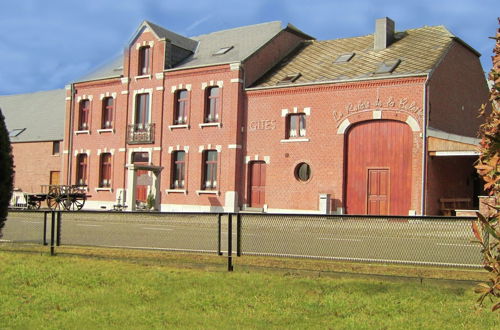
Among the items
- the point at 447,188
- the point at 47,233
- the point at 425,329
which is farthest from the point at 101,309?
the point at 447,188

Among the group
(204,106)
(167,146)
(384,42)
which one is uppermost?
(384,42)

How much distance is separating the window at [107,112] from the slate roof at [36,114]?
5291mm

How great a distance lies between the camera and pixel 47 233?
36.9 ft

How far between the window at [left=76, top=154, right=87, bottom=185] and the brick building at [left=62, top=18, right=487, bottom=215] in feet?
0.29

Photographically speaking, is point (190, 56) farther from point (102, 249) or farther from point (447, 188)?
point (102, 249)

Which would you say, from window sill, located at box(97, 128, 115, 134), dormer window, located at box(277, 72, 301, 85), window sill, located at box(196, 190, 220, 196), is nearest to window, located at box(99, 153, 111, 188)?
window sill, located at box(97, 128, 115, 134)

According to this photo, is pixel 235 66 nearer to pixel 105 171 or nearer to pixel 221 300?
pixel 105 171

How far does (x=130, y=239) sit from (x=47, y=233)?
1978 millimetres

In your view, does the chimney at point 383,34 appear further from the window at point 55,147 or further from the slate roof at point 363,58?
the window at point 55,147

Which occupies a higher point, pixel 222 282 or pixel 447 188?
pixel 447 188

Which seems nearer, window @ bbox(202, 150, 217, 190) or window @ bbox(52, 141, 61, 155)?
window @ bbox(202, 150, 217, 190)

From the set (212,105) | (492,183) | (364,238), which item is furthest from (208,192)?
(492,183)

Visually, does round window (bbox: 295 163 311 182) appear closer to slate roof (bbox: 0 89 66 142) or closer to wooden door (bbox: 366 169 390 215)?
wooden door (bbox: 366 169 390 215)

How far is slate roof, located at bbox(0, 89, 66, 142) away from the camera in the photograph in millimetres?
41125
